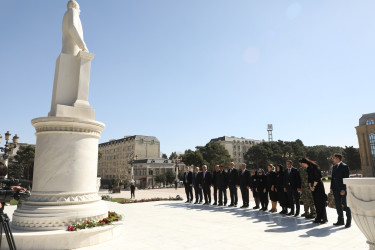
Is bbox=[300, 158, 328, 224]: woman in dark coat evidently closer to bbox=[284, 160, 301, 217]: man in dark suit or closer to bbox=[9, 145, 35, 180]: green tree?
bbox=[284, 160, 301, 217]: man in dark suit

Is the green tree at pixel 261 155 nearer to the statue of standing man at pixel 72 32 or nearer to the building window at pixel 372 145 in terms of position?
the building window at pixel 372 145

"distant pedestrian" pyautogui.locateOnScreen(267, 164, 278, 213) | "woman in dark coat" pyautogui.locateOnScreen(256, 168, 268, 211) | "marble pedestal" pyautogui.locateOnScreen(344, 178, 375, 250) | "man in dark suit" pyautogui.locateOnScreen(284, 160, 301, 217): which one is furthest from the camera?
"woman in dark coat" pyautogui.locateOnScreen(256, 168, 268, 211)

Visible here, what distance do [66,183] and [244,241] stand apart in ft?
14.2

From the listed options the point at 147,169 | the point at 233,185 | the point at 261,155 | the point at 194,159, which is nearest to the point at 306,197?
the point at 233,185

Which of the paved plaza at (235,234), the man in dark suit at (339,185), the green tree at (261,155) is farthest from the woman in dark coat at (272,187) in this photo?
the green tree at (261,155)

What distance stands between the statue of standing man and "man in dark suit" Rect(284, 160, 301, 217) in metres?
7.98

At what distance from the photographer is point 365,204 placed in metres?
3.41

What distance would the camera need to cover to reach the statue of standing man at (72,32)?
265 inches

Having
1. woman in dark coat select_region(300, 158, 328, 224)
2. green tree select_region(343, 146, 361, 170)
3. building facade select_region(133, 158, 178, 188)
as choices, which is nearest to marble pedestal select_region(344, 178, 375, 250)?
woman in dark coat select_region(300, 158, 328, 224)

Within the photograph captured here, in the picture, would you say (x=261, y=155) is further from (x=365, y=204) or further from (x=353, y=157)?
(x=365, y=204)

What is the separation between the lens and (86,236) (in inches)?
196

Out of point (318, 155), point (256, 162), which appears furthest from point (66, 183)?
point (318, 155)

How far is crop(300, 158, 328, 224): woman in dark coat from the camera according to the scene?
7.37 m

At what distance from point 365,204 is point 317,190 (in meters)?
4.58
